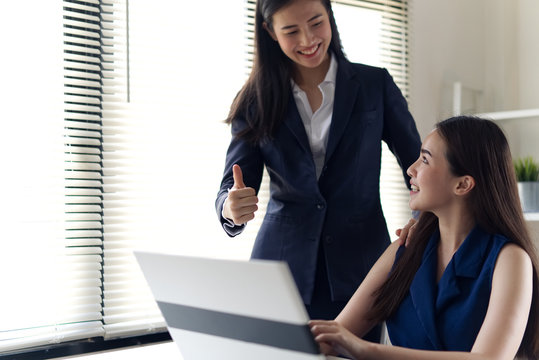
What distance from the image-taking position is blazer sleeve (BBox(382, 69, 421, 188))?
175 cm

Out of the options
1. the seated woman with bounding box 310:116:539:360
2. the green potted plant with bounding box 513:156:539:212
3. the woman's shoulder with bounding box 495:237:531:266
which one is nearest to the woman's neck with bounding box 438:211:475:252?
the seated woman with bounding box 310:116:539:360

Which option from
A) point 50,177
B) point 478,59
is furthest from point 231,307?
point 478,59

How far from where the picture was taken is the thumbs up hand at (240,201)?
1.42m

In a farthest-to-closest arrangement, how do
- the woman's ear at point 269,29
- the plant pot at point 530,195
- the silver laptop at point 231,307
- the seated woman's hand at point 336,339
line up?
1. the plant pot at point 530,195
2. the woman's ear at point 269,29
3. the seated woman's hand at point 336,339
4. the silver laptop at point 231,307

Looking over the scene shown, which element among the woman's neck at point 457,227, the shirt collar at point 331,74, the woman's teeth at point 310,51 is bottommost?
the woman's neck at point 457,227

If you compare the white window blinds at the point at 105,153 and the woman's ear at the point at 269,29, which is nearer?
the woman's ear at the point at 269,29

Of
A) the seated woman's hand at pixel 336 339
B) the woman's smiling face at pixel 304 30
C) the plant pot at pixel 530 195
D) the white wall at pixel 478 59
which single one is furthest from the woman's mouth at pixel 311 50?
the white wall at pixel 478 59

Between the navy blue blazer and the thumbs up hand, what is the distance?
173 mm

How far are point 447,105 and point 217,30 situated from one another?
4.41 feet

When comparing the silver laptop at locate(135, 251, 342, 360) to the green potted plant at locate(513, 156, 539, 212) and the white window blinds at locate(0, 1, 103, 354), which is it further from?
the green potted plant at locate(513, 156, 539, 212)

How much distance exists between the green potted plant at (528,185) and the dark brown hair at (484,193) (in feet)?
4.71

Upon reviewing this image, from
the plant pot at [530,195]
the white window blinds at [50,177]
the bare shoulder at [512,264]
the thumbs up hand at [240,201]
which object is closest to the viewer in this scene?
the bare shoulder at [512,264]

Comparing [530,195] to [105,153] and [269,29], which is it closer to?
[269,29]

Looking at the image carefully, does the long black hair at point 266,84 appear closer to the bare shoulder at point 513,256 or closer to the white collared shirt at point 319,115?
the white collared shirt at point 319,115
